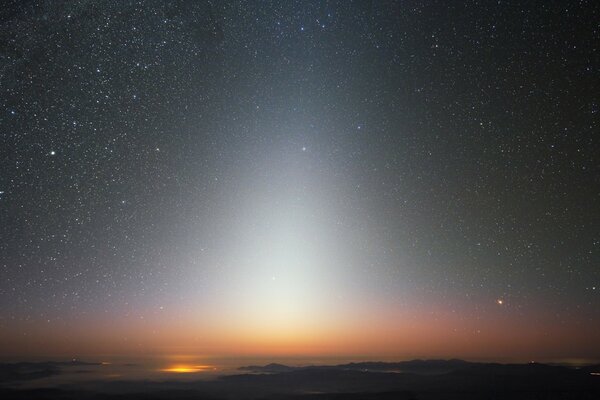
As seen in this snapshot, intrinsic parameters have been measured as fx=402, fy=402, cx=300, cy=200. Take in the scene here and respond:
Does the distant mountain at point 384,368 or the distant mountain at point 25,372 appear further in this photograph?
the distant mountain at point 384,368

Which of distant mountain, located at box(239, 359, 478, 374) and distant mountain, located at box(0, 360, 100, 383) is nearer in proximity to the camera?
distant mountain, located at box(0, 360, 100, 383)

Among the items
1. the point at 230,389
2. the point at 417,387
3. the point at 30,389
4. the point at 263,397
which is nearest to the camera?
the point at 263,397

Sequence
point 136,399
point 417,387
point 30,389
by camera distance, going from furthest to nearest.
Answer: point 417,387 → point 30,389 → point 136,399

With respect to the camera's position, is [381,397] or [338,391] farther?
[338,391]

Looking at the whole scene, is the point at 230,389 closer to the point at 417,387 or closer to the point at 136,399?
the point at 136,399

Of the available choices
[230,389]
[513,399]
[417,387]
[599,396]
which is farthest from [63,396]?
[599,396]

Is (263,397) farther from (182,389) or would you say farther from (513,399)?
(513,399)

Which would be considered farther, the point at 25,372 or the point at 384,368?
the point at 384,368

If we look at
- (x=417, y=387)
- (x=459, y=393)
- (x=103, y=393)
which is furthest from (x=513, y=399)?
(x=103, y=393)

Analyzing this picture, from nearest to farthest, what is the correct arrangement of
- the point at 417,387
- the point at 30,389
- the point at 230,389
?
the point at 30,389
the point at 230,389
the point at 417,387
